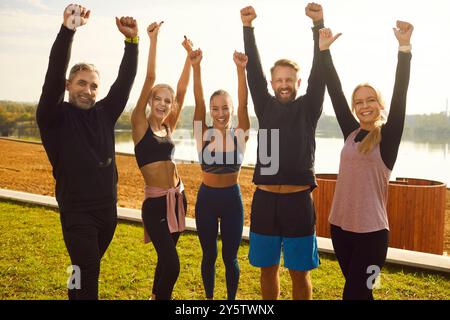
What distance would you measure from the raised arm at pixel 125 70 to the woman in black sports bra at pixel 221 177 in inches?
28.8

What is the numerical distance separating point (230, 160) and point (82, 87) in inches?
56.6

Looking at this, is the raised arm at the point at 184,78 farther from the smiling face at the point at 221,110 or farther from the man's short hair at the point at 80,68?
the man's short hair at the point at 80,68

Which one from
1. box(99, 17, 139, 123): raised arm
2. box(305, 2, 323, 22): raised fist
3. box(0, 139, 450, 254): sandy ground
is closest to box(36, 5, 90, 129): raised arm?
box(99, 17, 139, 123): raised arm

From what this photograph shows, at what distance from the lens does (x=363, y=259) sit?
2957mm

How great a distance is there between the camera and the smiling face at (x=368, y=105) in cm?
318

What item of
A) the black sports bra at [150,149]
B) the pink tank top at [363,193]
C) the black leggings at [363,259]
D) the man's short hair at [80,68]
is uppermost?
the man's short hair at [80,68]

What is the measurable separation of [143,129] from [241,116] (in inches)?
36.0

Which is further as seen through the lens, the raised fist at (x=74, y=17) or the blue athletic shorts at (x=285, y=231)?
the blue athletic shorts at (x=285, y=231)

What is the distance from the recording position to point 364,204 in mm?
3016

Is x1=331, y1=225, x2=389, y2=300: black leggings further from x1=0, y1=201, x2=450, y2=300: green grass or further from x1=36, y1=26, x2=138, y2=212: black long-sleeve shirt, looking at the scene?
x1=36, y1=26, x2=138, y2=212: black long-sleeve shirt

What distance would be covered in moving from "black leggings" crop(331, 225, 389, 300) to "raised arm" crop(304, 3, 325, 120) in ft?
3.42

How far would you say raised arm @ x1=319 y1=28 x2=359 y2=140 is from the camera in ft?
11.1

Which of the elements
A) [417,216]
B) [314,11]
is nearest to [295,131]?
[314,11]

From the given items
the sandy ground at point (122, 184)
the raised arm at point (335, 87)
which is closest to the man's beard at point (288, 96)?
the raised arm at point (335, 87)
